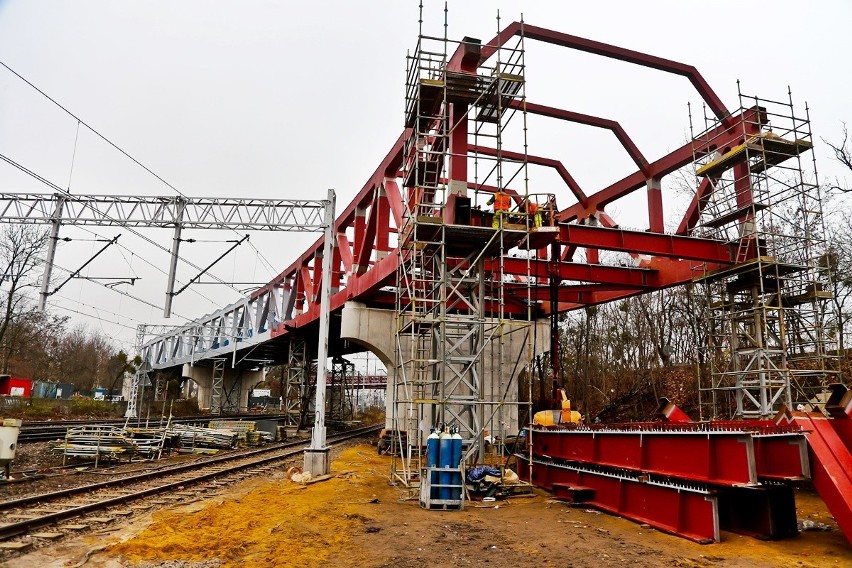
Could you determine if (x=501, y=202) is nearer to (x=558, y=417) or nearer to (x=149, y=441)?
(x=558, y=417)

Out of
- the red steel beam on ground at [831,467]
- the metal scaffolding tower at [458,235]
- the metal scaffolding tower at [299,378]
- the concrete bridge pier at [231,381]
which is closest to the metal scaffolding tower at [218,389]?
the concrete bridge pier at [231,381]

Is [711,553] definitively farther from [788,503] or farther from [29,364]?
[29,364]

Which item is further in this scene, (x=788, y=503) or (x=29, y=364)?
(x=29, y=364)

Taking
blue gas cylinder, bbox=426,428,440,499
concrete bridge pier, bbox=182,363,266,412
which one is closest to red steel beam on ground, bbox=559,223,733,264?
blue gas cylinder, bbox=426,428,440,499

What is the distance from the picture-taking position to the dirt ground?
24.7ft

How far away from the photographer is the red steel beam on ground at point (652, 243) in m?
16.6

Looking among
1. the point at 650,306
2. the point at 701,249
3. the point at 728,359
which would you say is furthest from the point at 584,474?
the point at 650,306

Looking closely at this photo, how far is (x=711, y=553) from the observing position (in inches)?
321

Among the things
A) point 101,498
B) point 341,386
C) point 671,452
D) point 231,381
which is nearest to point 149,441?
point 101,498

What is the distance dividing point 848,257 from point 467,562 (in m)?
25.9

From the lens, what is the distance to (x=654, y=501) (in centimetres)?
996

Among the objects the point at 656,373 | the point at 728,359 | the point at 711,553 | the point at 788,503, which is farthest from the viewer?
the point at 656,373

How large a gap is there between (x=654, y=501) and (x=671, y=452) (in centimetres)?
89

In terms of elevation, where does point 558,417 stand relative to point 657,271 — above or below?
below
